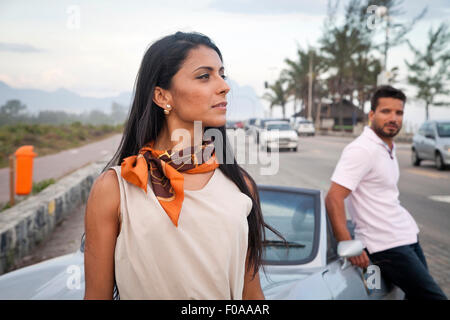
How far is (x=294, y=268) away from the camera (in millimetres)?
2986

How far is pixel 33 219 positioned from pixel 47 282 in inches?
110

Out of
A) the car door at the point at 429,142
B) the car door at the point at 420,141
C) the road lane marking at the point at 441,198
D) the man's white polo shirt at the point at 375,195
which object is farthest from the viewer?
the car door at the point at 420,141

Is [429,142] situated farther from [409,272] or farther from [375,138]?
[409,272]

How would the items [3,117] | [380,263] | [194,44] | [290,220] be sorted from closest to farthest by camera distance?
[194,44] → [380,263] → [290,220] → [3,117]

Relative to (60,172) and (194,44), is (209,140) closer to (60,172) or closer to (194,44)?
(194,44)

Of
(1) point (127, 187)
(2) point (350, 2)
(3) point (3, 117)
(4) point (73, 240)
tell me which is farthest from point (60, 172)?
(2) point (350, 2)

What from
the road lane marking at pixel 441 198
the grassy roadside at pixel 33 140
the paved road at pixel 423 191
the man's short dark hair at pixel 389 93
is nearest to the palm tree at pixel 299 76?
the grassy roadside at pixel 33 140

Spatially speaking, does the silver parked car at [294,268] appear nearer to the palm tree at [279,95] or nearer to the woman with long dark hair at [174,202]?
the woman with long dark hair at [174,202]

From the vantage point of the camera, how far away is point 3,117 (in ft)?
133

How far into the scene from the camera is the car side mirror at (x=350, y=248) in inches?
111

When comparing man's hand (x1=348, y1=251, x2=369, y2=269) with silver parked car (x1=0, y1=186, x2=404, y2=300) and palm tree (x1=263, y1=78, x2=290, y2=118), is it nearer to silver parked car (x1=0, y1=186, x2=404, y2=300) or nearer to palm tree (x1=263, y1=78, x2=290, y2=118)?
silver parked car (x1=0, y1=186, x2=404, y2=300)

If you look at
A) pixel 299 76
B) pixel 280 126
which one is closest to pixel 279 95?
pixel 299 76

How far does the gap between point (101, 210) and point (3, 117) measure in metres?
44.0

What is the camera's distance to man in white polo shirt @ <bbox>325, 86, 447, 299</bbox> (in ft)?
9.36
